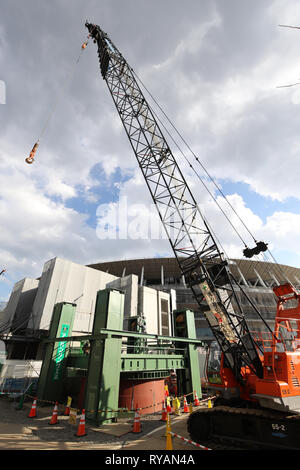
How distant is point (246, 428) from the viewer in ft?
21.7

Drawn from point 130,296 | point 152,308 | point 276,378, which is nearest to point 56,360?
point 276,378

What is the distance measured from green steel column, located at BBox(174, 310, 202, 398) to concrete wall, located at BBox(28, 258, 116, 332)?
55.2ft

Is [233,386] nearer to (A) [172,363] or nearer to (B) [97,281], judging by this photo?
(A) [172,363]

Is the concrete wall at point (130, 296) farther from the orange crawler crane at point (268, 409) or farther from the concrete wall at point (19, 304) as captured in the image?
the orange crawler crane at point (268, 409)

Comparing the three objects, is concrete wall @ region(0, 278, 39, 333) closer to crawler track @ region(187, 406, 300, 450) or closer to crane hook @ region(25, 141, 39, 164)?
crane hook @ region(25, 141, 39, 164)

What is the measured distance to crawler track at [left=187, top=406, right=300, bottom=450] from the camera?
5.96 metres

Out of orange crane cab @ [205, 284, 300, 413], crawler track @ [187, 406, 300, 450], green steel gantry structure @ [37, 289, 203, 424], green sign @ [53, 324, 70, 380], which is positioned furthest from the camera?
green sign @ [53, 324, 70, 380]

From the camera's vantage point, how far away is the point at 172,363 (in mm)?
13070

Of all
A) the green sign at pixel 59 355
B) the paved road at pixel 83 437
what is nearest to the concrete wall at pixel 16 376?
the green sign at pixel 59 355

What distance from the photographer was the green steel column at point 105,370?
888cm

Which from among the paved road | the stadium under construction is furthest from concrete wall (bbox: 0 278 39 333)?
the paved road

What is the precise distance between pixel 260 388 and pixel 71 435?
6869mm

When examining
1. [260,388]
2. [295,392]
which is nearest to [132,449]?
[260,388]

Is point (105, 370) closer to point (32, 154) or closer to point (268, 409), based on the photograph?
point (268, 409)
